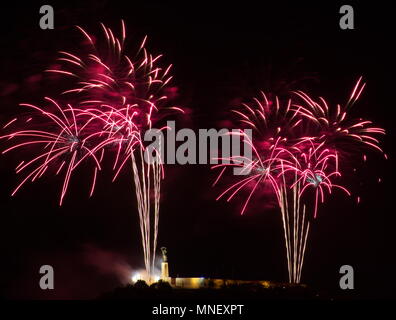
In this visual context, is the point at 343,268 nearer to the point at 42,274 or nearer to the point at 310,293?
the point at 310,293

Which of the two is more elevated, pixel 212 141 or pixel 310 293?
pixel 212 141

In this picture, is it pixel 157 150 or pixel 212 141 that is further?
pixel 212 141

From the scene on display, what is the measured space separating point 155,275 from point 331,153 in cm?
1149

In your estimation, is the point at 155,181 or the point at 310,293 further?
the point at 155,181

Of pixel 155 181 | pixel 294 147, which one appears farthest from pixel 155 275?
pixel 294 147

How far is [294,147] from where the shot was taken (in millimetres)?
31312

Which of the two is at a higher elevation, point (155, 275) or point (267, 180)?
point (267, 180)
